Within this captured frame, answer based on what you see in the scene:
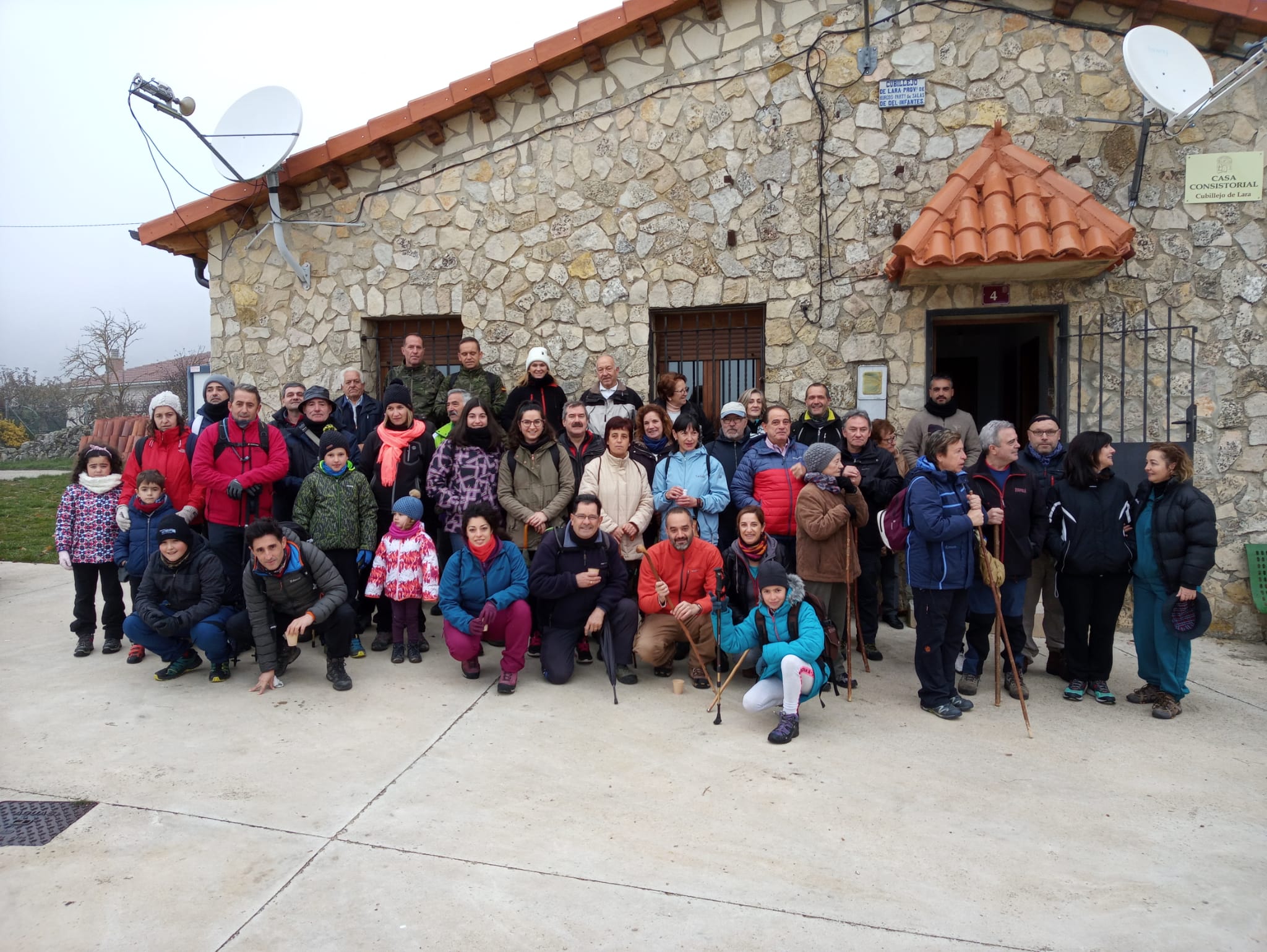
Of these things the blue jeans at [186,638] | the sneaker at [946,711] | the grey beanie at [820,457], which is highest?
the grey beanie at [820,457]

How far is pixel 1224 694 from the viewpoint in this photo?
16.6 feet

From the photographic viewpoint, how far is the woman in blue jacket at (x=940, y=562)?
4.57 meters

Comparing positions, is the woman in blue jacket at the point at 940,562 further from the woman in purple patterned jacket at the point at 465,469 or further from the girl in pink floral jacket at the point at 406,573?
the girl in pink floral jacket at the point at 406,573

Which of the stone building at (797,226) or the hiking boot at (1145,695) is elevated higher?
the stone building at (797,226)

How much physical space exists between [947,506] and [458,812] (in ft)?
9.84

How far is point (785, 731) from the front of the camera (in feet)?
13.8

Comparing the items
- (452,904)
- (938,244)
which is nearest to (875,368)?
(938,244)

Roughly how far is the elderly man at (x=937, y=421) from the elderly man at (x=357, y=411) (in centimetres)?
412

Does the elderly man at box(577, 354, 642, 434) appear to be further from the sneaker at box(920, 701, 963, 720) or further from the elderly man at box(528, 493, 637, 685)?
the sneaker at box(920, 701, 963, 720)

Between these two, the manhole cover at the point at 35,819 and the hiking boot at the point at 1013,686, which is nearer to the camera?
the manhole cover at the point at 35,819

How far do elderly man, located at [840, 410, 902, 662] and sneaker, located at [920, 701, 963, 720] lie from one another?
93 cm

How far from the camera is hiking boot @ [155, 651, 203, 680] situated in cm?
511

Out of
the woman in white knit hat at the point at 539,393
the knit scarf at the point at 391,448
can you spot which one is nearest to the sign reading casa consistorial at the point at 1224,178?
the woman in white knit hat at the point at 539,393

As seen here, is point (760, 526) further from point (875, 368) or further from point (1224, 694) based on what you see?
point (1224, 694)
